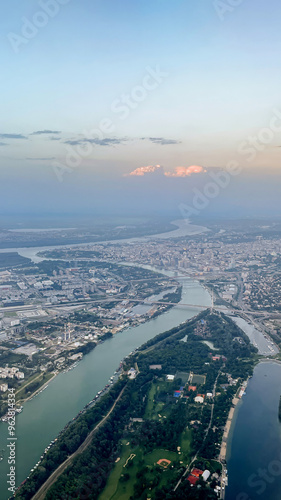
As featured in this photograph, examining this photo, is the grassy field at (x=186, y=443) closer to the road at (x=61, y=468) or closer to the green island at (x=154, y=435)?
the green island at (x=154, y=435)

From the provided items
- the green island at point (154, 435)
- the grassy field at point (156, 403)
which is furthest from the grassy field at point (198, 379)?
the grassy field at point (156, 403)

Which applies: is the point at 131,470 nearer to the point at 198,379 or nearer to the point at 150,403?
the point at 150,403

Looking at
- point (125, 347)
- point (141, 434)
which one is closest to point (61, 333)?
point (125, 347)

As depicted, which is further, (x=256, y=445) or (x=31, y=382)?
(x=31, y=382)

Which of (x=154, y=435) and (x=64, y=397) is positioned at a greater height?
(x=64, y=397)

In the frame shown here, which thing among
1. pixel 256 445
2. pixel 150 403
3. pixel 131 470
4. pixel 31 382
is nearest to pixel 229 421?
pixel 256 445

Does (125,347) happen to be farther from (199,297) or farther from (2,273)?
(2,273)
